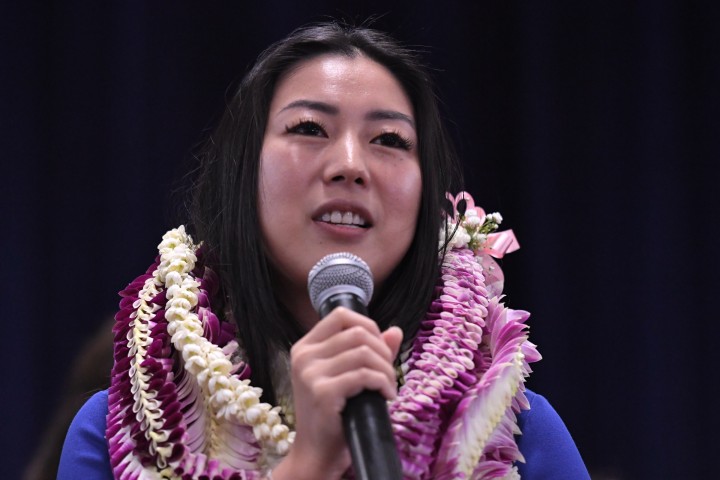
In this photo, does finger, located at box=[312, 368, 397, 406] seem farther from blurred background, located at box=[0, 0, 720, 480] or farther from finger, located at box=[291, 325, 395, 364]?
blurred background, located at box=[0, 0, 720, 480]

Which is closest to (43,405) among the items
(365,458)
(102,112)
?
(102,112)

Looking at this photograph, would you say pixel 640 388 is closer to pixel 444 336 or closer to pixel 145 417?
pixel 444 336

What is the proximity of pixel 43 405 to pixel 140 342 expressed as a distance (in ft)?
3.97

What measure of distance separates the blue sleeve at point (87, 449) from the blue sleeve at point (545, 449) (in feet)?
1.73

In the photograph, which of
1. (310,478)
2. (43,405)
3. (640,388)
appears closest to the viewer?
(310,478)

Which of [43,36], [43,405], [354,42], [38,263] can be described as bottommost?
[43,405]

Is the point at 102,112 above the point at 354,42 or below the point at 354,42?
above

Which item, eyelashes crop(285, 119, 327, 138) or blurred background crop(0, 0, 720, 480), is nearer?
eyelashes crop(285, 119, 327, 138)

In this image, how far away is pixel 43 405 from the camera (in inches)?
87.5

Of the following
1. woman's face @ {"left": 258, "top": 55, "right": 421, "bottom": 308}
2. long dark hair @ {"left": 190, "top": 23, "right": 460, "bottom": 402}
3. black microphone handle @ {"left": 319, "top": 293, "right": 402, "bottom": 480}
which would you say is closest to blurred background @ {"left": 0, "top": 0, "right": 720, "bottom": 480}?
long dark hair @ {"left": 190, "top": 23, "right": 460, "bottom": 402}

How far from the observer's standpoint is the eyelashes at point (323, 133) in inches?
47.6

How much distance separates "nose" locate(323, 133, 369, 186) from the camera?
114cm

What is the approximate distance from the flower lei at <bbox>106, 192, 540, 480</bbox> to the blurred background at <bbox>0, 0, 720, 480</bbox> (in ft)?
3.68

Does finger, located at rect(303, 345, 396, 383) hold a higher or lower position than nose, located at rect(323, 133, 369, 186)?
lower
